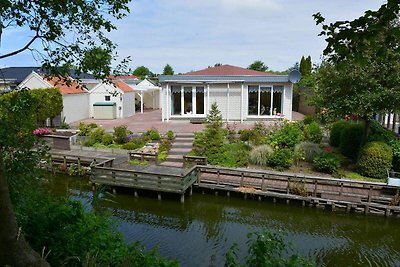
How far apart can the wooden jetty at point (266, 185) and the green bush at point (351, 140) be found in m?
3.50

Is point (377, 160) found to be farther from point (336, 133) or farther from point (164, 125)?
point (164, 125)

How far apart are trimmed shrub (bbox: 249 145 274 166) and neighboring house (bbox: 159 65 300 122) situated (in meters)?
8.32

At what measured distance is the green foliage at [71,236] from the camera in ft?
16.0

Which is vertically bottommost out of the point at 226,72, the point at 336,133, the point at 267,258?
the point at 267,258

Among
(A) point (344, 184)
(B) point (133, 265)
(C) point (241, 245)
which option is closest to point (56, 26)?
(B) point (133, 265)

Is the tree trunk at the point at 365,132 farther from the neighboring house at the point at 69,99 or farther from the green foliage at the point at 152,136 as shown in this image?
the neighboring house at the point at 69,99

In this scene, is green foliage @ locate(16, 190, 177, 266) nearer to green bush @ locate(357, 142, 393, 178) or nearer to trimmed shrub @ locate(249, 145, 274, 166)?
trimmed shrub @ locate(249, 145, 274, 166)

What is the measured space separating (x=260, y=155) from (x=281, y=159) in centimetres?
94

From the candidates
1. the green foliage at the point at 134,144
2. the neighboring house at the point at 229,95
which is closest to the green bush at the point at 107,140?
the green foliage at the point at 134,144

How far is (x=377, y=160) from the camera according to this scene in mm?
13445

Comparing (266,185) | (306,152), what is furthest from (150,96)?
(266,185)

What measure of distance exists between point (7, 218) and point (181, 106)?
20.6m

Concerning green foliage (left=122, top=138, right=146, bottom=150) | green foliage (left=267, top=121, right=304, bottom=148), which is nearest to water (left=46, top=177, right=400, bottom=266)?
green foliage (left=267, top=121, right=304, bottom=148)

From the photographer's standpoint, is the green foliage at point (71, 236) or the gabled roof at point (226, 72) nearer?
the green foliage at point (71, 236)
